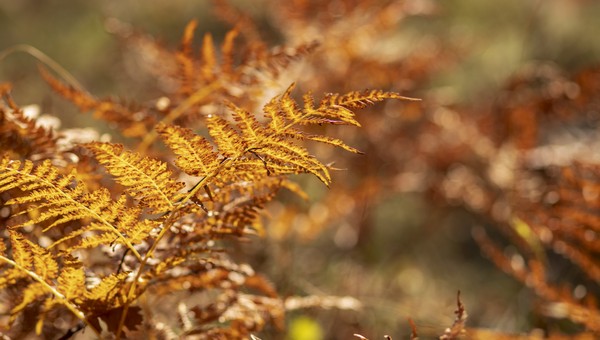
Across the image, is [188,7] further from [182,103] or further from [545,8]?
[182,103]

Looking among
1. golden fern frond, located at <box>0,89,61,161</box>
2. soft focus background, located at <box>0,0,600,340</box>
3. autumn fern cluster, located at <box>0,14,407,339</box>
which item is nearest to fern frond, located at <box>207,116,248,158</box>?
autumn fern cluster, located at <box>0,14,407,339</box>

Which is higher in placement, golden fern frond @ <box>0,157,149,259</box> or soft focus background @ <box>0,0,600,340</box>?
soft focus background @ <box>0,0,600,340</box>

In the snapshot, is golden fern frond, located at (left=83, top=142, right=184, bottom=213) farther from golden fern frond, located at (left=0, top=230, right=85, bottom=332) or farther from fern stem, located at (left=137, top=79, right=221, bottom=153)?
fern stem, located at (left=137, top=79, right=221, bottom=153)

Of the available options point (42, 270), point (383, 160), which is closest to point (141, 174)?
point (42, 270)

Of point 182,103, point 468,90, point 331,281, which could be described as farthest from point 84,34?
point 182,103

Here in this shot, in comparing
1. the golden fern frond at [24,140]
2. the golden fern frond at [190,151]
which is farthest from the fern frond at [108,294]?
the golden fern frond at [24,140]

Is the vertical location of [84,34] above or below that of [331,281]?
above

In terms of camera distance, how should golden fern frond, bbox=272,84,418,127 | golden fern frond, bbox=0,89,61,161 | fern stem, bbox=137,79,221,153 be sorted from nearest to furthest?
golden fern frond, bbox=272,84,418,127 < golden fern frond, bbox=0,89,61,161 < fern stem, bbox=137,79,221,153
